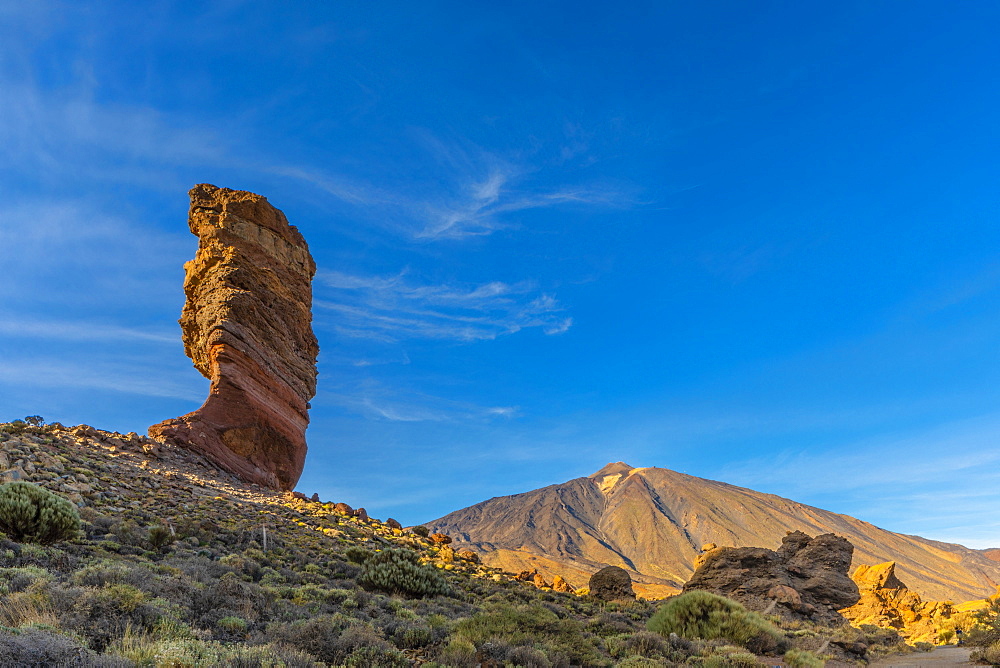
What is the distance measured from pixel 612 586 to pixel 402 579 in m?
12.7

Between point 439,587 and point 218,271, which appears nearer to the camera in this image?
point 439,587

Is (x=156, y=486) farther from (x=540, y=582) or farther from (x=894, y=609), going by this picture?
(x=894, y=609)

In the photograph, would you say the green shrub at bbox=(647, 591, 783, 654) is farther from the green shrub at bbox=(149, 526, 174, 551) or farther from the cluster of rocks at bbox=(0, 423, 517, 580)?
the green shrub at bbox=(149, 526, 174, 551)

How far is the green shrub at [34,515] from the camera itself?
1135 centimetres

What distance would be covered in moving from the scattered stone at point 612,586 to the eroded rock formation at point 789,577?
188 inches

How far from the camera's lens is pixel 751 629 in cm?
1304

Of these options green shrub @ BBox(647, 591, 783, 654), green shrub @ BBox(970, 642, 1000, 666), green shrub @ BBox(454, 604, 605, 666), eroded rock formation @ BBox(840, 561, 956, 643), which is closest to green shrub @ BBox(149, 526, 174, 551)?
green shrub @ BBox(454, 604, 605, 666)

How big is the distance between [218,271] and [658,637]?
97.0 ft

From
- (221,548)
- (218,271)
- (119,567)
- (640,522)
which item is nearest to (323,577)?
(221,548)

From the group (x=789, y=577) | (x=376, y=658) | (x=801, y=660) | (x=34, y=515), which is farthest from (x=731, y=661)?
(x=789, y=577)

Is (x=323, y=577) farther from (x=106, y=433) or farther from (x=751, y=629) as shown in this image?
(x=106, y=433)

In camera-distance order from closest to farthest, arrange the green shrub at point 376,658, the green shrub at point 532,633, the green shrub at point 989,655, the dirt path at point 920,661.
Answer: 1. the green shrub at point 376,658
2. the green shrub at point 532,633
3. the green shrub at point 989,655
4. the dirt path at point 920,661

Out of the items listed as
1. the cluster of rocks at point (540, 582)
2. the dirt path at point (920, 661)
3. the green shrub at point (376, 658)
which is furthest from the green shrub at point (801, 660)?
the cluster of rocks at point (540, 582)

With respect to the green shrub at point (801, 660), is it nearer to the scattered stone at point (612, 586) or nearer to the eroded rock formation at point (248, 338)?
the scattered stone at point (612, 586)
